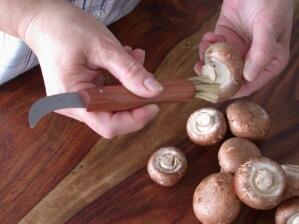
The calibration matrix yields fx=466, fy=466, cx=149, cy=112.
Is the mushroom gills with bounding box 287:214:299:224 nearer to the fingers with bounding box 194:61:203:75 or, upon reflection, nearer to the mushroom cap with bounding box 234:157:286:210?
the mushroom cap with bounding box 234:157:286:210

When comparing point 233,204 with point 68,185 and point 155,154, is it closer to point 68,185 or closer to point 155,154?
point 155,154

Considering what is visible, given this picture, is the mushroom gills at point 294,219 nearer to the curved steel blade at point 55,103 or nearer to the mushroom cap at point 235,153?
the mushroom cap at point 235,153

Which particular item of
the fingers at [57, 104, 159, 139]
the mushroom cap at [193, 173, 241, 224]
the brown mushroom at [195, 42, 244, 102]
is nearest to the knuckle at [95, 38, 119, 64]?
the fingers at [57, 104, 159, 139]

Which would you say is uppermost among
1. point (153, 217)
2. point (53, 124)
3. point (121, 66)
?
point (121, 66)

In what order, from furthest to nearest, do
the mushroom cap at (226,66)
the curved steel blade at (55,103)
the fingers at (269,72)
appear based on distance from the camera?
the fingers at (269,72) < the mushroom cap at (226,66) < the curved steel blade at (55,103)

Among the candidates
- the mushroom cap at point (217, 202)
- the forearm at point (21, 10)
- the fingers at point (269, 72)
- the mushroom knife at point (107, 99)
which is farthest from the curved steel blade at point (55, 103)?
the fingers at point (269, 72)

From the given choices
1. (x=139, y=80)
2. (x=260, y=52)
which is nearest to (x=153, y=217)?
(x=139, y=80)

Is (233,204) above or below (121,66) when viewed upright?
below
